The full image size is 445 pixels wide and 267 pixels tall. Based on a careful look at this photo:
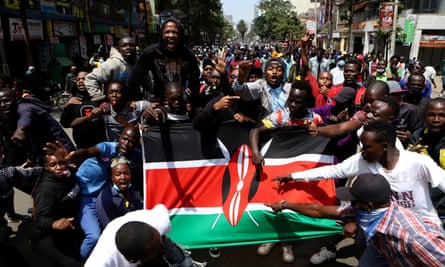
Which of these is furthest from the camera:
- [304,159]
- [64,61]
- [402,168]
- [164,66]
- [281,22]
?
[281,22]

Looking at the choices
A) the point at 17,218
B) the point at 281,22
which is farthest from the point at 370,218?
the point at 281,22

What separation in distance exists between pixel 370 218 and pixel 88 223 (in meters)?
2.33

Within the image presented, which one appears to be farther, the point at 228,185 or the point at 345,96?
the point at 345,96

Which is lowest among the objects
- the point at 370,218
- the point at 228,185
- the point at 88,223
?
the point at 88,223

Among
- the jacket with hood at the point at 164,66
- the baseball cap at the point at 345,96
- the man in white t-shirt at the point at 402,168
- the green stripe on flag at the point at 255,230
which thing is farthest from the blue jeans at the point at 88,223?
the baseball cap at the point at 345,96

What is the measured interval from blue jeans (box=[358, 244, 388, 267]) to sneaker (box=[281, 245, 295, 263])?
986 millimetres

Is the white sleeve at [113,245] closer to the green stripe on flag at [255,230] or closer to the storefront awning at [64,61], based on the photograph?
the green stripe on flag at [255,230]

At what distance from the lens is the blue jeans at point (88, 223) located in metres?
2.90

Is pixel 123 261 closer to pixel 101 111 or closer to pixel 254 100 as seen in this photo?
pixel 101 111

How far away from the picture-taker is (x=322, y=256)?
3.35 meters

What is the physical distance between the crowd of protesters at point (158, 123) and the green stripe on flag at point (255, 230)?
373 mm

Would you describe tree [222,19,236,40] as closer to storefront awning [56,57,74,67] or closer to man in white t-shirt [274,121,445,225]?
storefront awning [56,57,74,67]

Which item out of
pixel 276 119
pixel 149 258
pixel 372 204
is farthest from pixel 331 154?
pixel 149 258

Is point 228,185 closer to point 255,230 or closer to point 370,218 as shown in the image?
point 255,230
